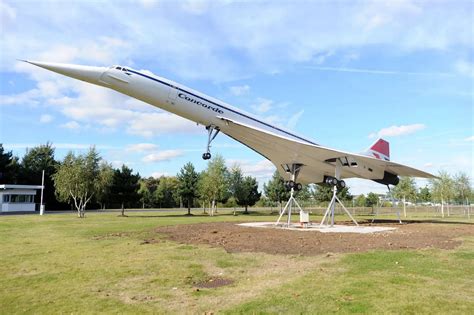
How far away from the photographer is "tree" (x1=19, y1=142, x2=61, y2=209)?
189ft

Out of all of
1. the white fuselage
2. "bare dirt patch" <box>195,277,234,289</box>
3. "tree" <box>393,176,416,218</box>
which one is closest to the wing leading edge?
the white fuselage

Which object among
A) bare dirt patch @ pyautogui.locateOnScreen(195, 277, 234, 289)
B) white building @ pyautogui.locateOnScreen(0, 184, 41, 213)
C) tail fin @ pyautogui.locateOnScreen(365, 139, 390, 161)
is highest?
tail fin @ pyautogui.locateOnScreen(365, 139, 390, 161)

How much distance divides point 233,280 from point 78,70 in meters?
9.37

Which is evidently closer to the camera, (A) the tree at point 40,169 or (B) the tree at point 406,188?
(B) the tree at point 406,188

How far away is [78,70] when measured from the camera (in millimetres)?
13047

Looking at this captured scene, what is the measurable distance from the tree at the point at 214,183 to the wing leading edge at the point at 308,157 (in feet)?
73.1

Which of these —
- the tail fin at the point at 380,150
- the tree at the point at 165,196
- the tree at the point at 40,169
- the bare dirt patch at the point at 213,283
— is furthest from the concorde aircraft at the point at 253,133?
the tree at the point at 165,196

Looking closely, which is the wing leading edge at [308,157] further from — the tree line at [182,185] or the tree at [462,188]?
the tree at [462,188]

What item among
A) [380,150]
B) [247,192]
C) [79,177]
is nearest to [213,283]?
[380,150]

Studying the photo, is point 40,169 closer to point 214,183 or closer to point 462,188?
point 214,183

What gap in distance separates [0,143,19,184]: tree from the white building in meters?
10.8

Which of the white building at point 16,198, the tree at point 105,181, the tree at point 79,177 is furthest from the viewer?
the white building at point 16,198

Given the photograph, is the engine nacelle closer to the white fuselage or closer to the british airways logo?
the white fuselage

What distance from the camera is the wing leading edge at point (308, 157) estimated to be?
58.2ft
